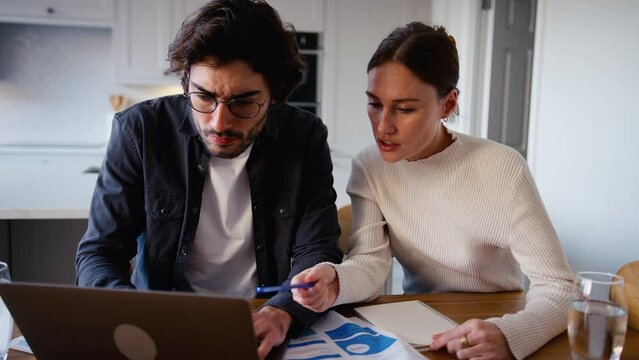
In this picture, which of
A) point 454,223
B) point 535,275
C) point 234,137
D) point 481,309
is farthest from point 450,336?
point 234,137

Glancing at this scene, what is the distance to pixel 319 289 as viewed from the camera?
104 cm

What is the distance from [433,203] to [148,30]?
10.6ft

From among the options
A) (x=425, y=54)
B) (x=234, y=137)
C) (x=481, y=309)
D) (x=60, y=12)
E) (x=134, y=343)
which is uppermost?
(x=60, y=12)

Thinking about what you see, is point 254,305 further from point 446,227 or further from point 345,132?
point 345,132

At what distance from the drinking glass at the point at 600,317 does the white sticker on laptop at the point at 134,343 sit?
1.93ft

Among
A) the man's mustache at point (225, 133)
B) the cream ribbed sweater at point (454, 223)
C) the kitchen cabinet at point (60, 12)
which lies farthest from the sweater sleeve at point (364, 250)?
the kitchen cabinet at point (60, 12)

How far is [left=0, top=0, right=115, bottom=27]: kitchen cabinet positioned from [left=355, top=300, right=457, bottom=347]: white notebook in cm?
352

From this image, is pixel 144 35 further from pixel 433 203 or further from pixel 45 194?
pixel 433 203

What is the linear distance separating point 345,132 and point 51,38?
7.60 feet

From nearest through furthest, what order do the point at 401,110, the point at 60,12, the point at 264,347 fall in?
1. the point at 264,347
2. the point at 401,110
3. the point at 60,12

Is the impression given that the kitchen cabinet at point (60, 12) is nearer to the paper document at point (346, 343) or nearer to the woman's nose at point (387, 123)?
the woman's nose at point (387, 123)

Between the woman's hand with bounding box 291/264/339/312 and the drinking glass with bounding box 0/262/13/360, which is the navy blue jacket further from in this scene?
the drinking glass with bounding box 0/262/13/360

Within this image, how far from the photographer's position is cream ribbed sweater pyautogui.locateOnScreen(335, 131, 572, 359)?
1210 millimetres

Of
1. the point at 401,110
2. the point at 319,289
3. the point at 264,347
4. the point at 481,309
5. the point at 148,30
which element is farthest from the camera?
the point at 148,30
